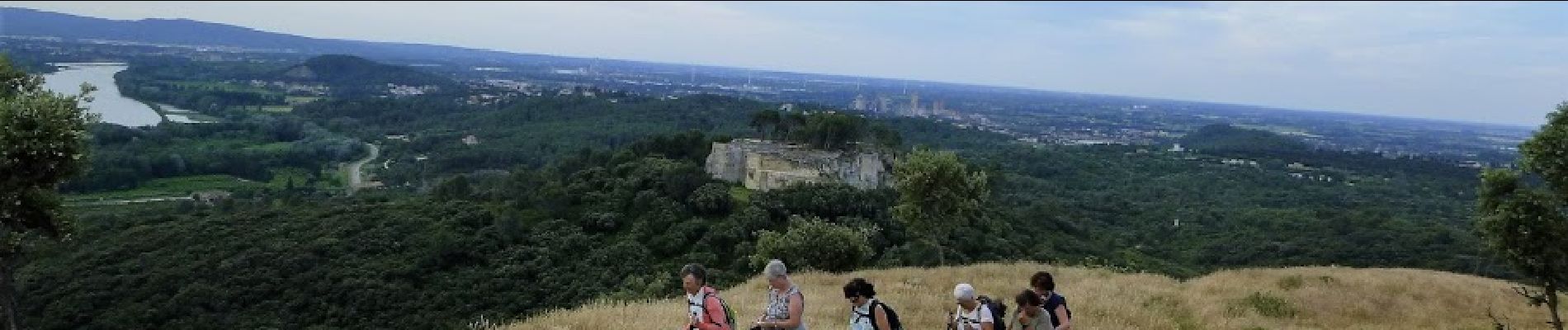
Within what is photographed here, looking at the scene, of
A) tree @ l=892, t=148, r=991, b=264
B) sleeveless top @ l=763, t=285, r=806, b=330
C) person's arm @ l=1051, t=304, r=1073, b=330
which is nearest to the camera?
sleeveless top @ l=763, t=285, r=806, b=330

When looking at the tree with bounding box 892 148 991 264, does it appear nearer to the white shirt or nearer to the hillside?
the hillside

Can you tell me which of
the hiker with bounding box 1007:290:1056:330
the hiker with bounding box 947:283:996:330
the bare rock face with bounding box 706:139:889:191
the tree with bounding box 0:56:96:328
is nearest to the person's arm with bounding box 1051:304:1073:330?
the hiker with bounding box 1007:290:1056:330

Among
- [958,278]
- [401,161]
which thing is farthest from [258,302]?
[401,161]

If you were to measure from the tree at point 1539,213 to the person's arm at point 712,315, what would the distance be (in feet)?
32.5

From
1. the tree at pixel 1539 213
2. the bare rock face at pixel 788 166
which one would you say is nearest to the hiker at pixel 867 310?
the tree at pixel 1539 213

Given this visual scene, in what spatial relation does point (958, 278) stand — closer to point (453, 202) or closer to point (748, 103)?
point (453, 202)

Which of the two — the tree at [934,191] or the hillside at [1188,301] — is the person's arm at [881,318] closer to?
the hillside at [1188,301]

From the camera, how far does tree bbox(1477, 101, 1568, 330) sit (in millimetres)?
10445

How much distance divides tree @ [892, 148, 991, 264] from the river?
398 ft

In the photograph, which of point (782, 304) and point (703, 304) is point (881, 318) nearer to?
point (782, 304)

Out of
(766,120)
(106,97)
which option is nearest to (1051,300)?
(766,120)

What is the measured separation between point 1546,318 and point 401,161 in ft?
368

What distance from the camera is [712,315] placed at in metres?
7.42

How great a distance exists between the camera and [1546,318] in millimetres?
14430
